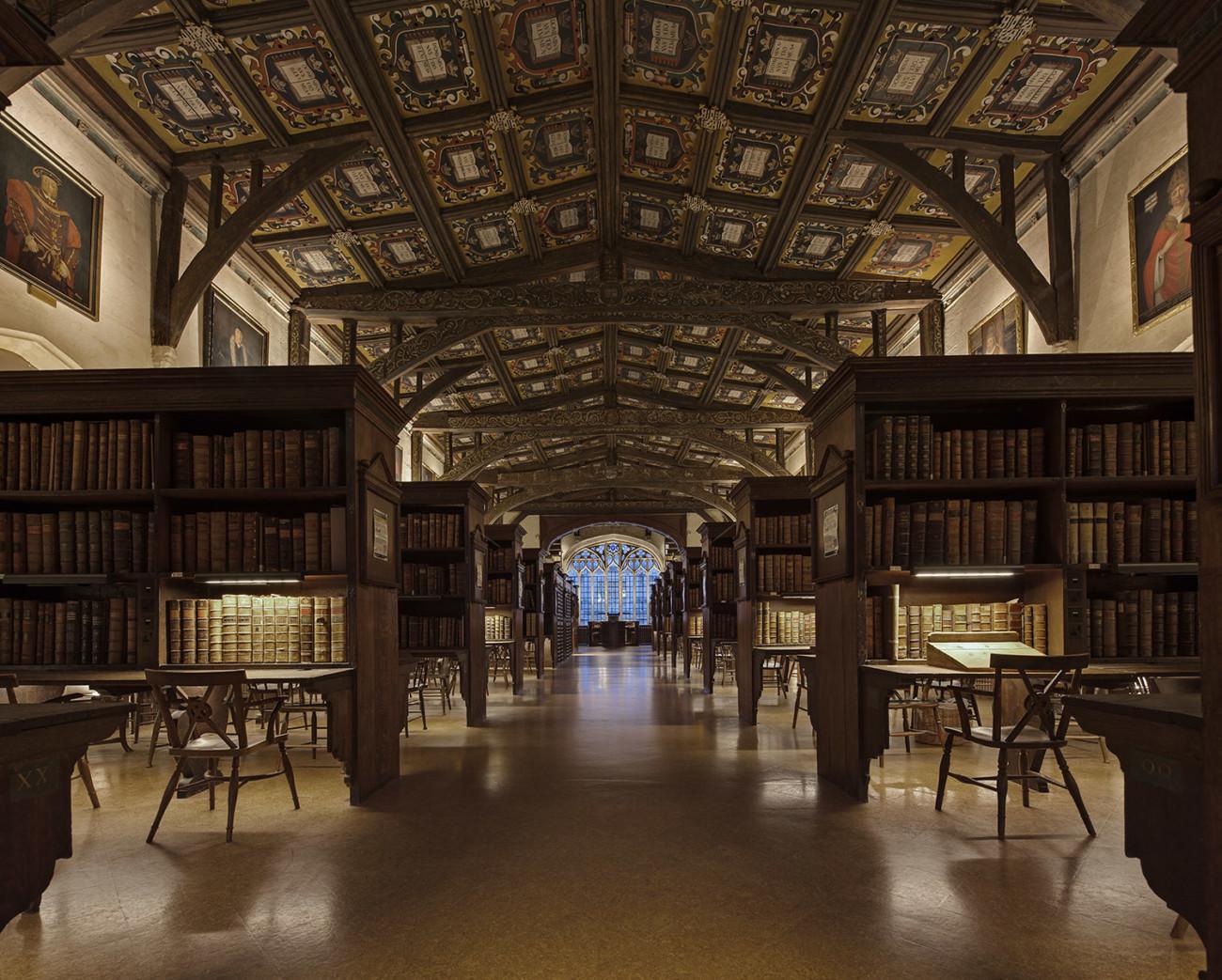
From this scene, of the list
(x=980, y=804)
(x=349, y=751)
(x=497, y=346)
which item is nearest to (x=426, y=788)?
(x=349, y=751)

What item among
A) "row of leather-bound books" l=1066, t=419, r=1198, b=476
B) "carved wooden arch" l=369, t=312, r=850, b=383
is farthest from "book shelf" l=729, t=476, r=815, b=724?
"row of leather-bound books" l=1066, t=419, r=1198, b=476

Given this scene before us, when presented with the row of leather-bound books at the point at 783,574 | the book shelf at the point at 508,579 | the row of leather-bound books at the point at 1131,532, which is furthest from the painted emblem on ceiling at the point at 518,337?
the row of leather-bound books at the point at 1131,532

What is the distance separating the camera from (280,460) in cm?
529

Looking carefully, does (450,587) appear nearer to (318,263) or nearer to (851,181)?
(318,263)

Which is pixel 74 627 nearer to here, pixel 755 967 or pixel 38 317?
pixel 38 317

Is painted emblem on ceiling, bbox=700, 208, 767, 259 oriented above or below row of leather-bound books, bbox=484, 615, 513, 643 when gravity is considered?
above

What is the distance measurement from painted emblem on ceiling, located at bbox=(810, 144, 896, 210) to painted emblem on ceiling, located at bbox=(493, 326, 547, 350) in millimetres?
5218

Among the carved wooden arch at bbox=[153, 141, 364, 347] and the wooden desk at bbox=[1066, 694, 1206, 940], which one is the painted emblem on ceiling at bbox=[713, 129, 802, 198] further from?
the wooden desk at bbox=[1066, 694, 1206, 940]

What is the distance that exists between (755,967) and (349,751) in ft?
9.62

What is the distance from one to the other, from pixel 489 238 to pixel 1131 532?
7882 millimetres

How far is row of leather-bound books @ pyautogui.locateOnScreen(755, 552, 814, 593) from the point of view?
877cm

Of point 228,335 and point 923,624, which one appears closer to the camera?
point 923,624

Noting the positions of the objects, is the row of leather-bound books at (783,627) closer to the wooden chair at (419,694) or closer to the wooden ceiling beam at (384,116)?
the wooden chair at (419,694)

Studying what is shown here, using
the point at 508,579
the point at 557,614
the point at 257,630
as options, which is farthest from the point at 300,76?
the point at 557,614
